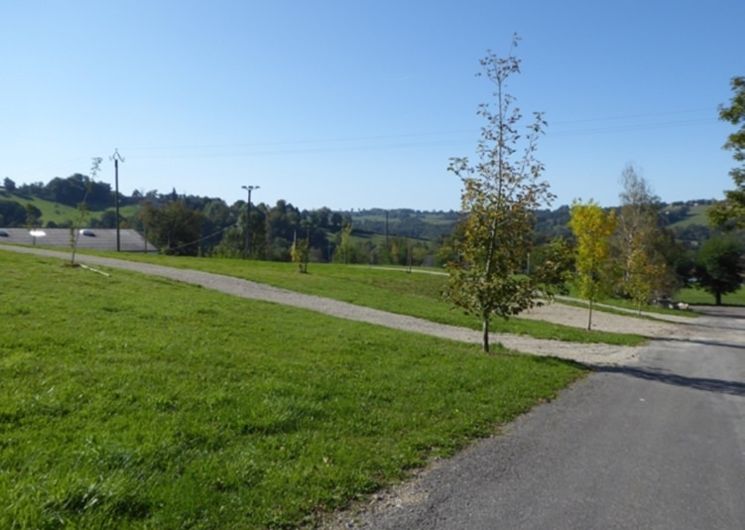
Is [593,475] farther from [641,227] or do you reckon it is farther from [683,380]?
[641,227]

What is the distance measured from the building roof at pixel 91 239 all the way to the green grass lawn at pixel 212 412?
56776 millimetres

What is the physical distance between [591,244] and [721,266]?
56125 mm

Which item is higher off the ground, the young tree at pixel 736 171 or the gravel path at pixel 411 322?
the young tree at pixel 736 171

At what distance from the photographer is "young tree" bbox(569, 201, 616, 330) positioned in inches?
948

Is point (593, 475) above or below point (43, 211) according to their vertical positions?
below

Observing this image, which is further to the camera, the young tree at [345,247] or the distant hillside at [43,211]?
the distant hillside at [43,211]

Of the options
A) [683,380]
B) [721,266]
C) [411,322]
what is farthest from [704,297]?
[683,380]

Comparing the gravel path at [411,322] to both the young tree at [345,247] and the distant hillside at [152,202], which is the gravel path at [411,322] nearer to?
the young tree at [345,247]

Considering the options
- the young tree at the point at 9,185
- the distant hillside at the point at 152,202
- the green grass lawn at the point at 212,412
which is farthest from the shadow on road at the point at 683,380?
the young tree at the point at 9,185

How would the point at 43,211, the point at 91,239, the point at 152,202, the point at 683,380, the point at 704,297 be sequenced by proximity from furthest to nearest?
1. the point at 43,211
2. the point at 152,202
3. the point at 704,297
4. the point at 91,239
5. the point at 683,380

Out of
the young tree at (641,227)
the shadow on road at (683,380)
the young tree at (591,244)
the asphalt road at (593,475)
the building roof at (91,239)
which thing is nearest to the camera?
the asphalt road at (593,475)

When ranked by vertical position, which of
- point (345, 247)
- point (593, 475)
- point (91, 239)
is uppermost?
point (91, 239)

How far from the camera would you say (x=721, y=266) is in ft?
230

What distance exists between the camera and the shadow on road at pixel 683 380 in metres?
10.8
